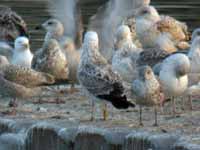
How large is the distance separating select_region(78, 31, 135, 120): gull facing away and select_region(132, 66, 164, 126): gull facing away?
16cm

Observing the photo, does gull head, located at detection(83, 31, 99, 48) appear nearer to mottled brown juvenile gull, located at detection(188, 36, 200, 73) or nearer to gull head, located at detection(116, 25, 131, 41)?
mottled brown juvenile gull, located at detection(188, 36, 200, 73)

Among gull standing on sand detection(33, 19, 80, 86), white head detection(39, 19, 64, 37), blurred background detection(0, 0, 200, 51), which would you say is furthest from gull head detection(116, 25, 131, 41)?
blurred background detection(0, 0, 200, 51)

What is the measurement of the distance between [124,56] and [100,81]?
2.89m

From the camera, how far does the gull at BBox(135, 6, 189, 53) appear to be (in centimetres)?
1557

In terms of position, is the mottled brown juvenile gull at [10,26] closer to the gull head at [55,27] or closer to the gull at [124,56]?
the gull head at [55,27]

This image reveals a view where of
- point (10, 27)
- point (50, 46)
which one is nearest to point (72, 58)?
point (50, 46)

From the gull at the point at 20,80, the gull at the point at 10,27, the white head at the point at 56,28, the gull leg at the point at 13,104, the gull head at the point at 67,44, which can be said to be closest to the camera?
the gull leg at the point at 13,104

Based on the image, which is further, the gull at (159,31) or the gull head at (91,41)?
the gull at (159,31)

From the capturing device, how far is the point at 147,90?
391 inches

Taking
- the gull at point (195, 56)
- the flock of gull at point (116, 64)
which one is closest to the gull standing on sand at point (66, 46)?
the flock of gull at point (116, 64)

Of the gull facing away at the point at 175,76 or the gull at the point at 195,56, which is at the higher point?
the gull at the point at 195,56

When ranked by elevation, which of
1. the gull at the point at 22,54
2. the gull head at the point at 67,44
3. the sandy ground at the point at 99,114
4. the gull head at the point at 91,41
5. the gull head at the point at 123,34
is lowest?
the sandy ground at the point at 99,114

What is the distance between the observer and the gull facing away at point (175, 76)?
35.6 ft

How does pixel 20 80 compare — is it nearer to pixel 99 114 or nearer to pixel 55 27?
pixel 99 114
